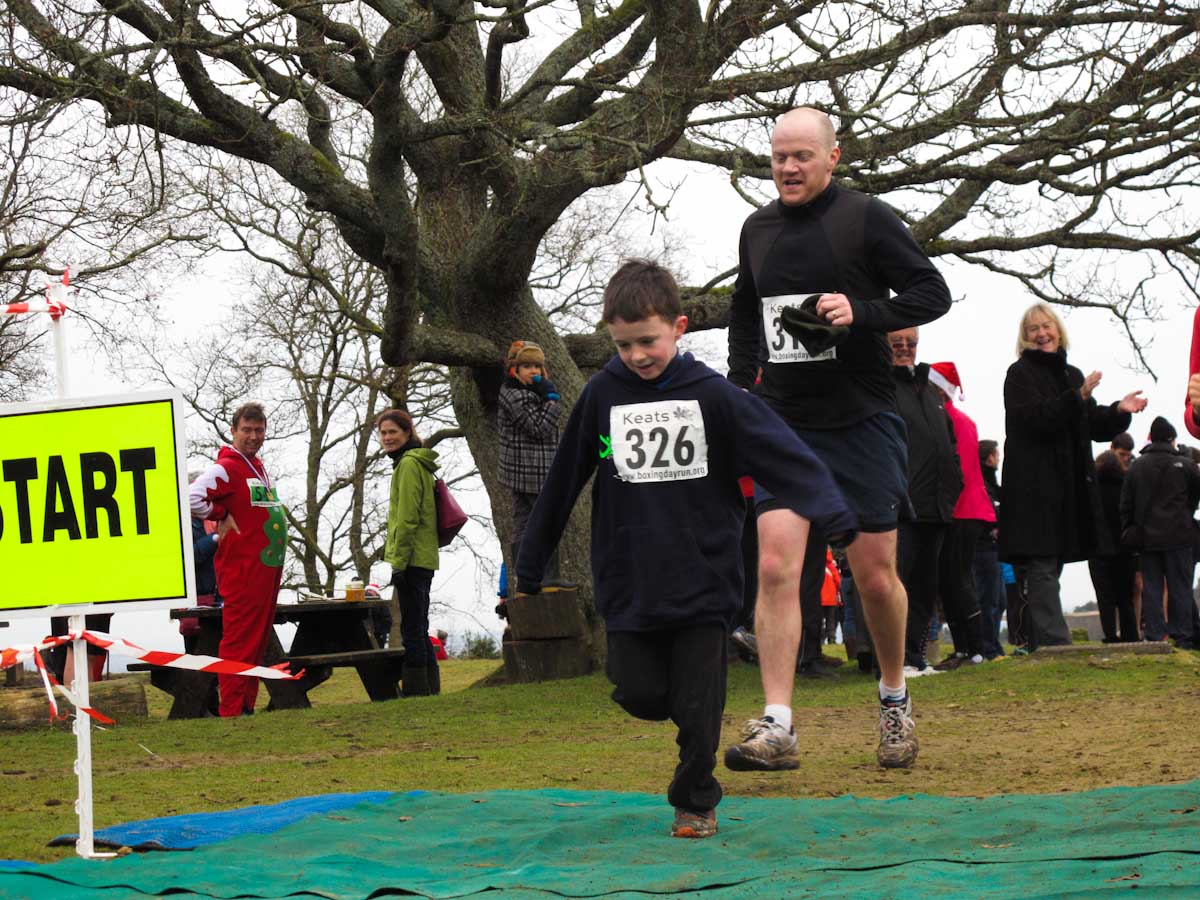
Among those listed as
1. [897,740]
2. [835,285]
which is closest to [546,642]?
[897,740]

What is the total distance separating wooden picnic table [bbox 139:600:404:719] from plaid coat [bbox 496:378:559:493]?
62.9 inches

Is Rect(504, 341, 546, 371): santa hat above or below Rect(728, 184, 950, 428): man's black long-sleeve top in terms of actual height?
above

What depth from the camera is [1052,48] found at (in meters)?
11.9

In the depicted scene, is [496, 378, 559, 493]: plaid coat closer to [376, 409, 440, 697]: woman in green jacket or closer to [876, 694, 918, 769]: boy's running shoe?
[376, 409, 440, 697]: woman in green jacket

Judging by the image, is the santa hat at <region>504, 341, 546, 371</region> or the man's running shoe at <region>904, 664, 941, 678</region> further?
the santa hat at <region>504, 341, 546, 371</region>

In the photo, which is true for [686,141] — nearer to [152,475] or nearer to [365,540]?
[152,475]

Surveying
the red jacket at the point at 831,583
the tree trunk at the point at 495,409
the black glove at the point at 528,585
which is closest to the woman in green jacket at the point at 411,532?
the tree trunk at the point at 495,409

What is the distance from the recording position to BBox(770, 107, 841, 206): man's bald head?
19.5 feet

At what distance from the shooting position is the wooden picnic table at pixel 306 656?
11.1m

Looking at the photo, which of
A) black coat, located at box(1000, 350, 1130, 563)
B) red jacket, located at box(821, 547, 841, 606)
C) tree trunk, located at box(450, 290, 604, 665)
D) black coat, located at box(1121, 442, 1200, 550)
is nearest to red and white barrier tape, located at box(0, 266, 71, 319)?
black coat, located at box(1000, 350, 1130, 563)

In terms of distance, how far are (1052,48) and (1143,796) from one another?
8.39 meters

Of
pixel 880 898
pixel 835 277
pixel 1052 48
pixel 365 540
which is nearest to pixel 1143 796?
pixel 880 898

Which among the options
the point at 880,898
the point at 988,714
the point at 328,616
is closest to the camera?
the point at 880,898

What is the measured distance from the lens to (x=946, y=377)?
35.9 ft
